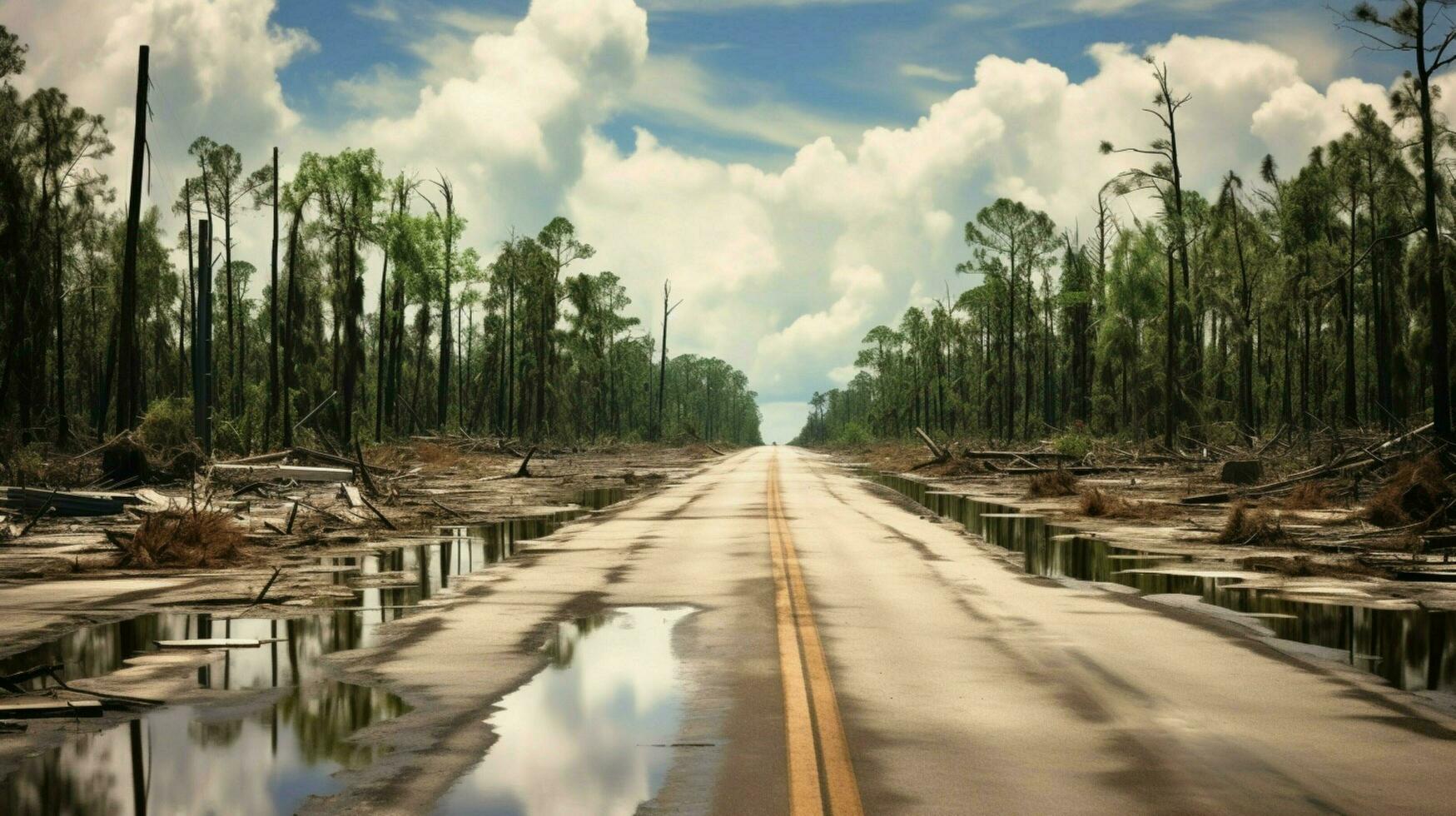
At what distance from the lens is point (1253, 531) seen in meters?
19.3

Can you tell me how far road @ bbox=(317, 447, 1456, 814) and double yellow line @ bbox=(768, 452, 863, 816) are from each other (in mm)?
21

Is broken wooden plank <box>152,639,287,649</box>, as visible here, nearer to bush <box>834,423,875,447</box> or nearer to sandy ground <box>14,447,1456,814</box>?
sandy ground <box>14,447,1456,814</box>

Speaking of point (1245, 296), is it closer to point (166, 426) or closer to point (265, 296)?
point (166, 426)

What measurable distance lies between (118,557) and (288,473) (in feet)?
47.0

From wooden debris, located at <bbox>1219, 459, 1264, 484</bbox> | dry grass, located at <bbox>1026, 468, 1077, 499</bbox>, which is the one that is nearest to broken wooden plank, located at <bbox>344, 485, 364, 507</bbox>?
dry grass, located at <bbox>1026, 468, 1077, 499</bbox>

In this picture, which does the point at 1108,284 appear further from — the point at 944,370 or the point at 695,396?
the point at 695,396

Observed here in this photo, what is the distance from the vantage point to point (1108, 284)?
231ft

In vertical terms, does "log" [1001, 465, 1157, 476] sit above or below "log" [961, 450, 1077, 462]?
below

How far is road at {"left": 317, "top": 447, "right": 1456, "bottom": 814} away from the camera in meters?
5.85

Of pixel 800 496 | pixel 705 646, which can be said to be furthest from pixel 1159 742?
pixel 800 496

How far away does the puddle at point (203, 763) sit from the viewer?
18.6 feet

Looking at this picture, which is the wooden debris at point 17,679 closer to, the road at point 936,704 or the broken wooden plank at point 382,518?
the road at point 936,704

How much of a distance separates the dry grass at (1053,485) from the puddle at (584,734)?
23.8 meters

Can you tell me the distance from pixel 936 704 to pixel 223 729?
14.5 ft
